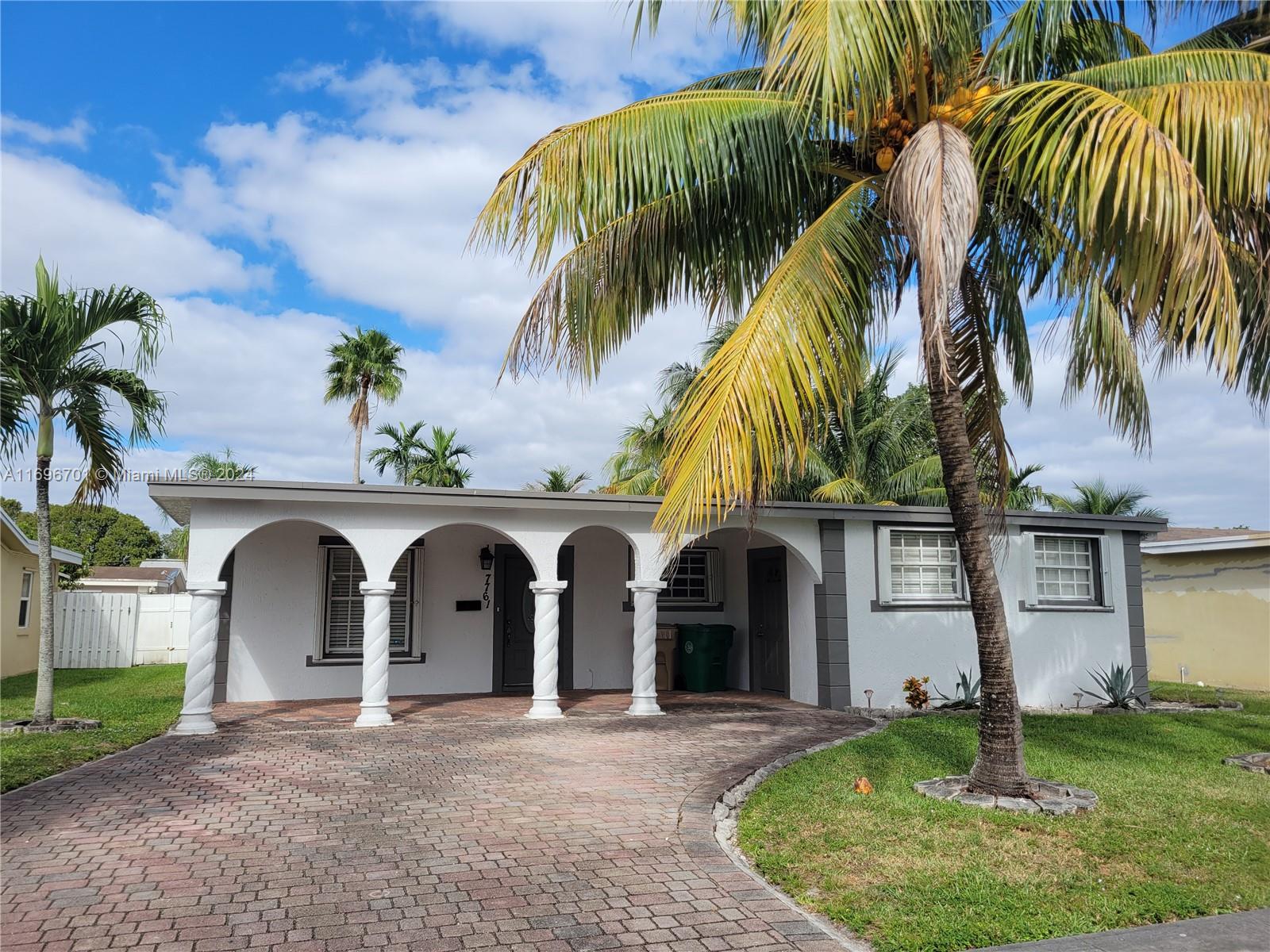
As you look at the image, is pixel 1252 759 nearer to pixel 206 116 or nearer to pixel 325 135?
pixel 325 135

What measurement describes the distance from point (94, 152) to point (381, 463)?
2199cm

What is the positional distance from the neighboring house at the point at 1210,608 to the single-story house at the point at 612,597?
508 centimetres

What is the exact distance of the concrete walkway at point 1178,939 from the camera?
4.15 meters

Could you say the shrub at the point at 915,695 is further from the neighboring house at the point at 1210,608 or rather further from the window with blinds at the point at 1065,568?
the neighboring house at the point at 1210,608

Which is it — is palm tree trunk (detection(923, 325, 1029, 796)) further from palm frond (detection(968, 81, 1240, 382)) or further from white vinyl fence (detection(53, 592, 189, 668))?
white vinyl fence (detection(53, 592, 189, 668))

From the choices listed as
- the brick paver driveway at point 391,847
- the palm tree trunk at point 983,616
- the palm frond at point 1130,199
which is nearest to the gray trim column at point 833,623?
the brick paver driveway at point 391,847

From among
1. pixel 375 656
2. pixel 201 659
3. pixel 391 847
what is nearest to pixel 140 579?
pixel 201 659

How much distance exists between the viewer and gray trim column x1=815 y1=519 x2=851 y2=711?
1265 cm

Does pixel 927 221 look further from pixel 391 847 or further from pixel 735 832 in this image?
pixel 391 847

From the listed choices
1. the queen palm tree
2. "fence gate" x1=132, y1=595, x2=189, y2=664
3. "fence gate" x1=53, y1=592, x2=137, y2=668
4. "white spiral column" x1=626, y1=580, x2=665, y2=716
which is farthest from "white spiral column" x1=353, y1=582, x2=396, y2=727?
"fence gate" x1=132, y1=595, x2=189, y2=664

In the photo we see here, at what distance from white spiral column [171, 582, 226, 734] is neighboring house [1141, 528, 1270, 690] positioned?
16.4 meters

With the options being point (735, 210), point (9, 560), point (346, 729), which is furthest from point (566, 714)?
point (9, 560)

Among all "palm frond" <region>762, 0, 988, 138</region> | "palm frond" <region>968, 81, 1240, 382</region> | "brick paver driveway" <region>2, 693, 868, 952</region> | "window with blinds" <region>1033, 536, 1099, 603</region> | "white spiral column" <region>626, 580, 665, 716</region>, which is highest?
"palm frond" <region>762, 0, 988, 138</region>

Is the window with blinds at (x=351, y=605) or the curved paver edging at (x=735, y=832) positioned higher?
the window with blinds at (x=351, y=605)
